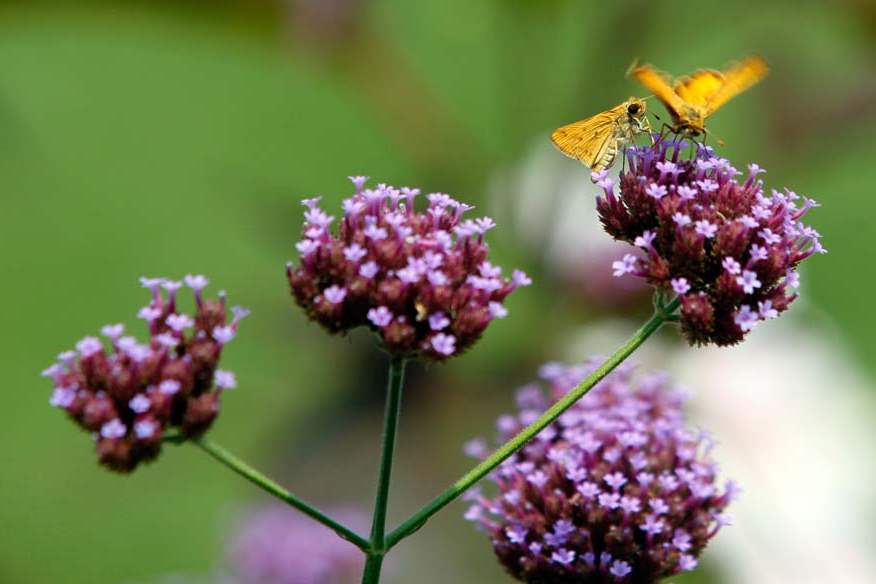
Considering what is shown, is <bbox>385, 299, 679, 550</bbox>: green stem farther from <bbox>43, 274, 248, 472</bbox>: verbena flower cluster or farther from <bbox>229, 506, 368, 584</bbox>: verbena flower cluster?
<bbox>229, 506, 368, 584</bbox>: verbena flower cluster

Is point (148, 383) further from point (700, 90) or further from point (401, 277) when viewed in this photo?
point (700, 90)

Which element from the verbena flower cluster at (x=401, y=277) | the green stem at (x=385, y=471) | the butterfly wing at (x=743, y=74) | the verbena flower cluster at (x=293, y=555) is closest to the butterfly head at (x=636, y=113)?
the butterfly wing at (x=743, y=74)

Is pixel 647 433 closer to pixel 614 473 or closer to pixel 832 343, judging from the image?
pixel 614 473

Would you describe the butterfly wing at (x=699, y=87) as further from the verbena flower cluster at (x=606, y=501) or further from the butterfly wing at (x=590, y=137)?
the verbena flower cluster at (x=606, y=501)

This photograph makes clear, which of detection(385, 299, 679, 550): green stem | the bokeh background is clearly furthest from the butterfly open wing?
the bokeh background

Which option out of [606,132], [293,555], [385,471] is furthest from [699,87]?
[293,555]
